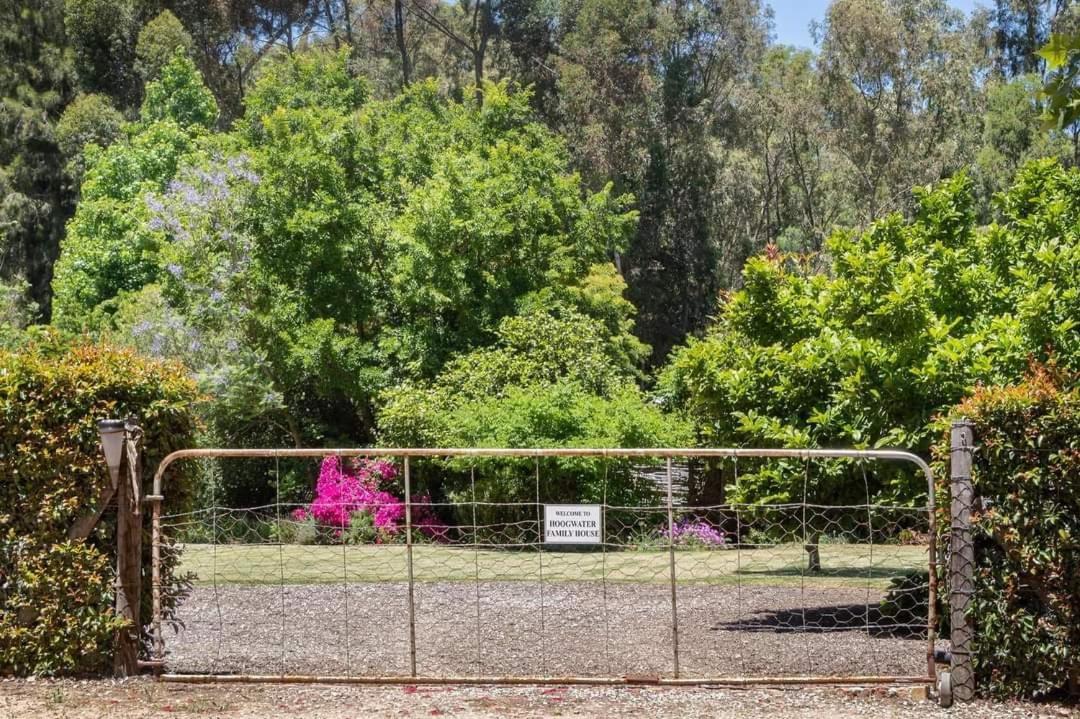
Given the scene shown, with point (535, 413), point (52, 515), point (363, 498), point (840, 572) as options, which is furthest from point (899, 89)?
point (52, 515)

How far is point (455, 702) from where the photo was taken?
7.78m

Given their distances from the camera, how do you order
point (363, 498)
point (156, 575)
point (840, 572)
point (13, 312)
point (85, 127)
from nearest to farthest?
point (156, 575) < point (840, 572) < point (363, 498) < point (13, 312) < point (85, 127)

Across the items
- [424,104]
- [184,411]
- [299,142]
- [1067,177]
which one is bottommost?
[184,411]

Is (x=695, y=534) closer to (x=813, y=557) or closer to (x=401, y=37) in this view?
(x=813, y=557)

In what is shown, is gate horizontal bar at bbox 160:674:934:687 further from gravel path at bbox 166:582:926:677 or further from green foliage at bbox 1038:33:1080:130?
green foliage at bbox 1038:33:1080:130

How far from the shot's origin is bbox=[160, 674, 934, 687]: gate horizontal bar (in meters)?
8.01

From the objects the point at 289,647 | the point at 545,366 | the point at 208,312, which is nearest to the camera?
the point at 289,647

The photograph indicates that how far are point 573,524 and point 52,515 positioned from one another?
11.3 feet

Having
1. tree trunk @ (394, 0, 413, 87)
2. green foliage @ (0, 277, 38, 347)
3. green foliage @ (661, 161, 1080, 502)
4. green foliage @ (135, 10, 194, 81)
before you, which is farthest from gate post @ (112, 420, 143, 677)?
tree trunk @ (394, 0, 413, 87)

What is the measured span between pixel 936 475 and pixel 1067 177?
514cm

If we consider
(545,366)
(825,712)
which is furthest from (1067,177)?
(545,366)

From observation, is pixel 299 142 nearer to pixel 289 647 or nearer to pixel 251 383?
pixel 251 383

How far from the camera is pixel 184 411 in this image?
344 inches

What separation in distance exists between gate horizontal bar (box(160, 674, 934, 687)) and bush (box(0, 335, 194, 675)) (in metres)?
0.68
